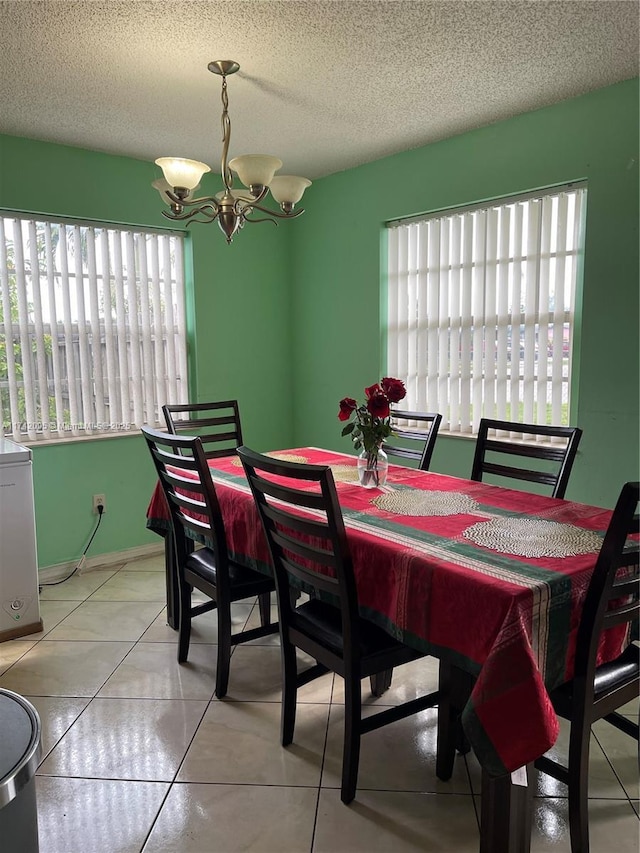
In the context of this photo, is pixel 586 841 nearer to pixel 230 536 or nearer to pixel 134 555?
pixel 230 536

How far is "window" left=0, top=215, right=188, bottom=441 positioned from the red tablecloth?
1900 millimetres

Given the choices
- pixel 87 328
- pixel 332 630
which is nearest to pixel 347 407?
pixel 332 630

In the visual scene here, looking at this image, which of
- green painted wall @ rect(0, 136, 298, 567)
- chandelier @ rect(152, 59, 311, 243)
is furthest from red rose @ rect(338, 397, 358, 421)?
green painted wall @ rect(0, 136, 298, 567)

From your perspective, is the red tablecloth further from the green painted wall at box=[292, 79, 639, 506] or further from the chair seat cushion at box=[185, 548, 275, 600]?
the green painted wall at box=[292, 79, 639, 506]

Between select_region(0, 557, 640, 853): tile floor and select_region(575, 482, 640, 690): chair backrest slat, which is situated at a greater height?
select_region(575, 482, 640, 690): chair backrest slat

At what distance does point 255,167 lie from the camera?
2.29 meters

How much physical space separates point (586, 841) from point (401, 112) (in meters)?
3.03

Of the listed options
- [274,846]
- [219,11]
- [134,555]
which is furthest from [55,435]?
[274,846]

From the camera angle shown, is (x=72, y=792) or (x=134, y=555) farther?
(x=134, y=555)

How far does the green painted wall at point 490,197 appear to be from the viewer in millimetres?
2822

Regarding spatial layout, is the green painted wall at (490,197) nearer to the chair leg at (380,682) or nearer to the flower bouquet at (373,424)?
the flower bouquet at (373,424)

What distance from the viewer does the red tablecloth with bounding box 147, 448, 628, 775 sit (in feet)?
4.50

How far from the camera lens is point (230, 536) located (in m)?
2.37

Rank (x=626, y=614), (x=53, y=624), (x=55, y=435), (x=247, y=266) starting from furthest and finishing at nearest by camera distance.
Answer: (x=247, y=266) < (x=55, y=435) < (x=53, y=624) < (x=626, y=614)
